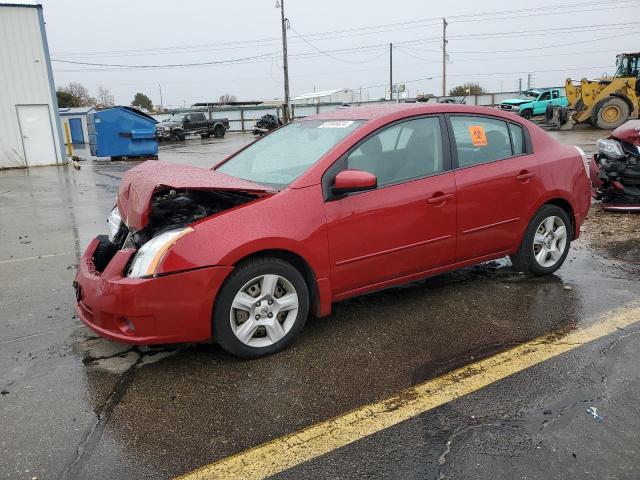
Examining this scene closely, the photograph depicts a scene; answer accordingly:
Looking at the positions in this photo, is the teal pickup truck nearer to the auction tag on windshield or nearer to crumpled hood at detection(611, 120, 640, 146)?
crumpled hood at detection(611, 120, 640, 146)

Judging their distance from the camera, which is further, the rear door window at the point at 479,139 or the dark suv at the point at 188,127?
the dark suv at the point at 188,127

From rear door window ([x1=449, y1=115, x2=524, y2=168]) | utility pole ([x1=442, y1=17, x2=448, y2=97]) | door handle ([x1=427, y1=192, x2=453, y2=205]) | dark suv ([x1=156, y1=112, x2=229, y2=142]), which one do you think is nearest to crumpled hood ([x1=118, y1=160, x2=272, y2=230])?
door handle ([x1=427, y1=192, x2=453, y2=205])

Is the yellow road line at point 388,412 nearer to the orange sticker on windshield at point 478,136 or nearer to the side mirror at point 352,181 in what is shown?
the side mirror at point 352,181

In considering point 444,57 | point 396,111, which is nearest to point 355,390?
point 396,111

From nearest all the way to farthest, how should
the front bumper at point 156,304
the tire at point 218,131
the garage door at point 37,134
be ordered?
the front bumper at point 156,304
the garage door at point 37,134
the tire at point 218,131

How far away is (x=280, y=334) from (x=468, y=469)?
4.85 ft

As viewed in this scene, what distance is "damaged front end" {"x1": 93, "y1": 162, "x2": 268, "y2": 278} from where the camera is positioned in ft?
10.2

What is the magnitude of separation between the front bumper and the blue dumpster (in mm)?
18426

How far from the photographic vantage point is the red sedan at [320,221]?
121 inches

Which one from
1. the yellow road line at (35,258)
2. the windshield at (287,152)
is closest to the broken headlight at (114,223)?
the windshield at (287,152)

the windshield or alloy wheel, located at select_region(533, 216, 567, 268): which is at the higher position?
the windshield

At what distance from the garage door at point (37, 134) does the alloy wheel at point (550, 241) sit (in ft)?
60.8

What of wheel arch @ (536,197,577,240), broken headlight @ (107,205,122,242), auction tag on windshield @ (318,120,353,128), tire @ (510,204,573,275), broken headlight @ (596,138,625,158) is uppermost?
auction tag on windshield @ (318,120,353,128)

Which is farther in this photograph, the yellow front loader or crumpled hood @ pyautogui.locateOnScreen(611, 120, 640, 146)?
the yellow front loader
